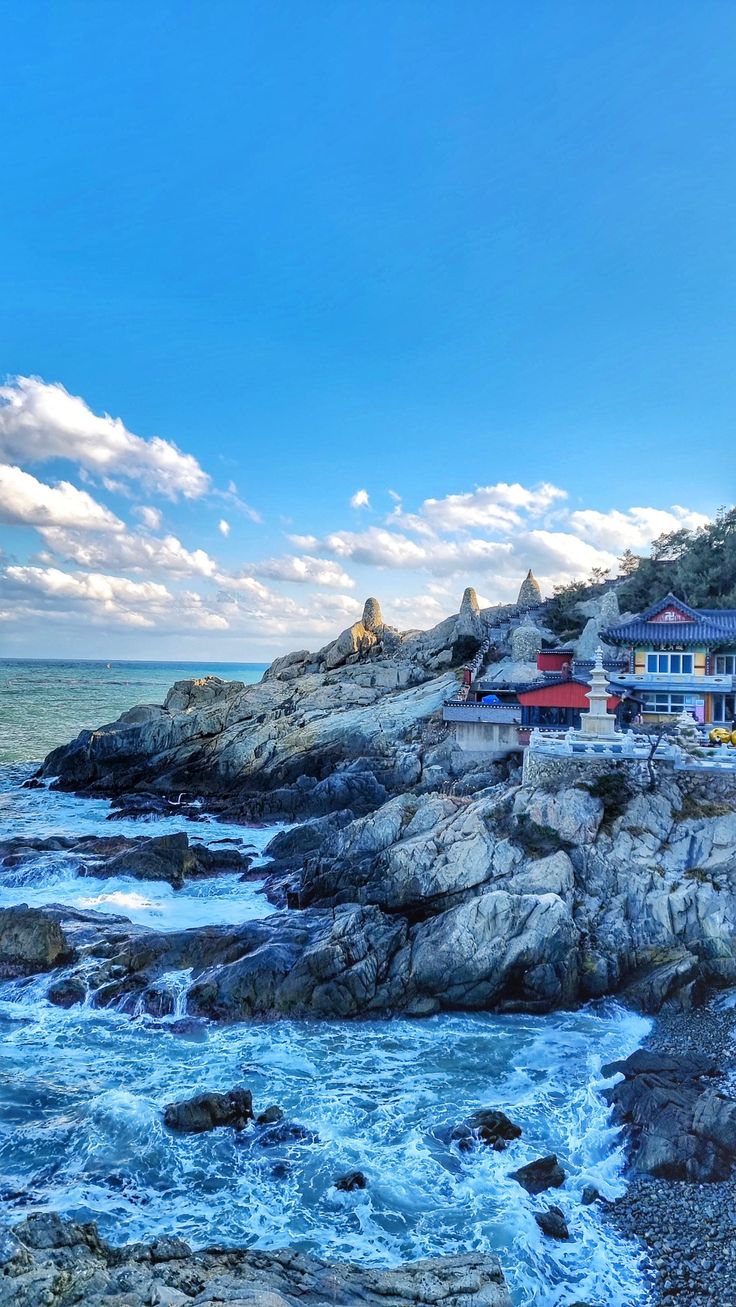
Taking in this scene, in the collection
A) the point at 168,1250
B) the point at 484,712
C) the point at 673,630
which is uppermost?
the point at 673,630

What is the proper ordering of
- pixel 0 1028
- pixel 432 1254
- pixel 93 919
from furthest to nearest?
pixel 93 919
pixel 0 1028
pixel 432 1254

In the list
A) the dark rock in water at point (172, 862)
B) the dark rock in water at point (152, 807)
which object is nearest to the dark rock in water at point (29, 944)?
the dark rock in water at point (172, 862)

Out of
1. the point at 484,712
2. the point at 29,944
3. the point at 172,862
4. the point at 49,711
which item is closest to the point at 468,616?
the point at 484,712

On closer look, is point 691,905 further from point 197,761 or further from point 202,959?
point 197,761

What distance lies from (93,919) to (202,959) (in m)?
6.47

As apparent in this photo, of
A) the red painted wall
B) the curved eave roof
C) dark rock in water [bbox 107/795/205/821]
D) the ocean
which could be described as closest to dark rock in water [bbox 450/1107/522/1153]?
the ocean

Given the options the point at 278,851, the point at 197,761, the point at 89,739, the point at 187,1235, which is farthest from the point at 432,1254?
the point at 89,739

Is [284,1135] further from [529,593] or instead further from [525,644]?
[529,593]

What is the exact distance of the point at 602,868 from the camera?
86.0 ft

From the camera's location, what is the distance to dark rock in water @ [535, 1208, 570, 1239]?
13.7 metres

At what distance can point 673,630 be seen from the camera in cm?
3884

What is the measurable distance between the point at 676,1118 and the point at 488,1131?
4.18m

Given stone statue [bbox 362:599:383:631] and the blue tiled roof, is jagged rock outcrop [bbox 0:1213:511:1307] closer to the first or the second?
the blue tiled roof

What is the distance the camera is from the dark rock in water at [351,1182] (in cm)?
1491
